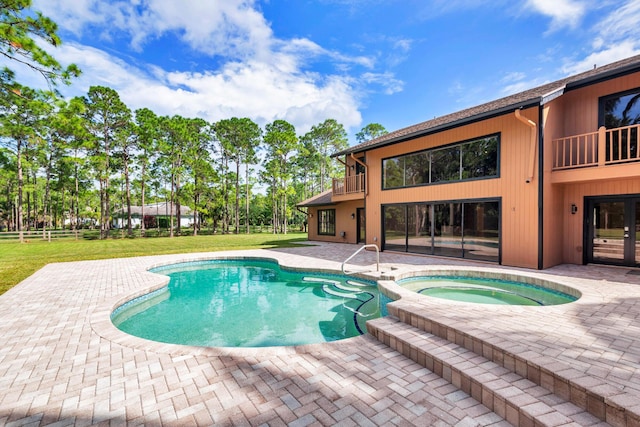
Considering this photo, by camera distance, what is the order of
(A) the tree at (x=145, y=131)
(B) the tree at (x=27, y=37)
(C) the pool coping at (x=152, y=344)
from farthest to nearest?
1. (A) the tree at (x=145, y=131)
2. (B) the tree at (x=27, y=37)
3. (C) the pool coping at (x=152, y=344)

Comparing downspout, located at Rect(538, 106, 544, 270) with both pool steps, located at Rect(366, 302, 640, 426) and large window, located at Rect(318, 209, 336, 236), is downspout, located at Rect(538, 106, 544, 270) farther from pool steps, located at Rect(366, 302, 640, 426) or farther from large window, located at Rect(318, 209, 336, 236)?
large window, located at Rect(318, 209, 336, 236)

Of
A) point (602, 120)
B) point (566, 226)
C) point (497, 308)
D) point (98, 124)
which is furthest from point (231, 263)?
point (98, 124)

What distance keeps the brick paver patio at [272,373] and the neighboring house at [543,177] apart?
397cm

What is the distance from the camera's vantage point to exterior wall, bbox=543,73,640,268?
23.7 ft

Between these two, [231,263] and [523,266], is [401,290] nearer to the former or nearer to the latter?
[523,266]

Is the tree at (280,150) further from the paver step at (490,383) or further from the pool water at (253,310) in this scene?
the paver step at (490,383)

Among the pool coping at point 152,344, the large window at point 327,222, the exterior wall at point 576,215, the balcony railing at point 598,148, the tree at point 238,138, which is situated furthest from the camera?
the tree at point 238,138

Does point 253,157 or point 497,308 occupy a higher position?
point 253,157

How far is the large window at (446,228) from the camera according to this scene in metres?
8.65

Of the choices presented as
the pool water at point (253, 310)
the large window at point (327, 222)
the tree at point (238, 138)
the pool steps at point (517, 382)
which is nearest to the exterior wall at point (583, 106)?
the pool water at point (253, 310)

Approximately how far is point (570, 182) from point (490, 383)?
7815 millimetres

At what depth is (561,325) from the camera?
347 cm

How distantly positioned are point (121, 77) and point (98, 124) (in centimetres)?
1031

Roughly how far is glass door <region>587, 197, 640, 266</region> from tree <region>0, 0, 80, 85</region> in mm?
14260
